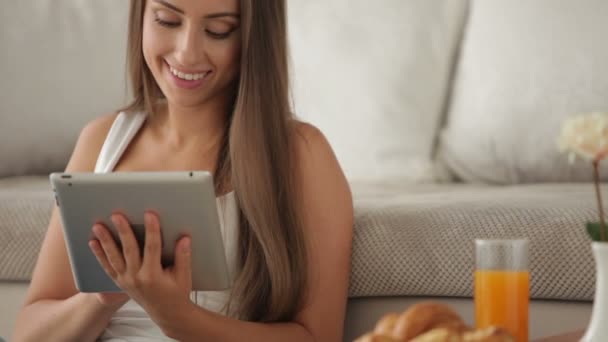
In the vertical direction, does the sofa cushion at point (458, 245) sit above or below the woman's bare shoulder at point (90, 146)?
below

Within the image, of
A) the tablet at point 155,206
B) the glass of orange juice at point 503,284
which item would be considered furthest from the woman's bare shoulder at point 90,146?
the glass of orange juice at point 503,284

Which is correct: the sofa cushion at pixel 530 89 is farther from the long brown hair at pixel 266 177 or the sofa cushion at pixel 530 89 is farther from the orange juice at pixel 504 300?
the orange juice at pixel 504 300

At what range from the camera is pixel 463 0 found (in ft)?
8.06

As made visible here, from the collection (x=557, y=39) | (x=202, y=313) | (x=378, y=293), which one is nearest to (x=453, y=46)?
(x=557, y=39)

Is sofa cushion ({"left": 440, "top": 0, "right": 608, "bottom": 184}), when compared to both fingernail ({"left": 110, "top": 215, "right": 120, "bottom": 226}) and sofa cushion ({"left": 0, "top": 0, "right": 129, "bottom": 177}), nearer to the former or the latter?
sofa cushion ({"left": 0, "top": 0, "right": 129, "bottom": 177})

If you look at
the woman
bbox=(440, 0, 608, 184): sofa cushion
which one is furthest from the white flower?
bbox=(440, 0, 608, 184): sofa cushion

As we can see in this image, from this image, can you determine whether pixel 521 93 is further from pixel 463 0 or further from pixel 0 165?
pixel 0 165

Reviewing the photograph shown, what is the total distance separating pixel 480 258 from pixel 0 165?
5.72 ft

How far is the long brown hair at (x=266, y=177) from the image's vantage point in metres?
1.52

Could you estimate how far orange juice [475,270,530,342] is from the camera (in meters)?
0.95

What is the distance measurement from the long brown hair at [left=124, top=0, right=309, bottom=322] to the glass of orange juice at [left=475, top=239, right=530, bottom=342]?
0.57m

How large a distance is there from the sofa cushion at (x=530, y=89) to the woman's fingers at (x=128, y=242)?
1172 millimetres

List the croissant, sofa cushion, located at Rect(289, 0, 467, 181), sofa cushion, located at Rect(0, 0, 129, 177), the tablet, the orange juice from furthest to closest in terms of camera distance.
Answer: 1. sofa cushion, located at Rect(0, 0, 129, 177)
2. sofa cushion, located at Rect(289, 0, 467, 181)
3. the tablet
4. the orange juice
5. the croissant

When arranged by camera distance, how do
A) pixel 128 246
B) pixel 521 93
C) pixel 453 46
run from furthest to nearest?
pixel 453 46, pixel 521 93, pixel 128 246
